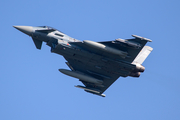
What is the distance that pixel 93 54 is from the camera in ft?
94.2

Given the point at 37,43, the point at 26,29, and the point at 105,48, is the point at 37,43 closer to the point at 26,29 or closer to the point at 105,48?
the point at 26,29

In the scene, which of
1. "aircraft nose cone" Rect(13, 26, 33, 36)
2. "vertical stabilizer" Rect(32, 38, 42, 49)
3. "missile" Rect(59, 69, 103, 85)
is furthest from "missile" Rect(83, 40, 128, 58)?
"aircraft nose cone" Rect(13, 26, 33, 36)

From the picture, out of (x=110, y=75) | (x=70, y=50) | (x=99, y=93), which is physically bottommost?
(x=99, y=93)

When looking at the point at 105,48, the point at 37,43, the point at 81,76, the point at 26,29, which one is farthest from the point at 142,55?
the point at 26,29

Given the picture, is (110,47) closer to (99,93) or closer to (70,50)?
(70,50)

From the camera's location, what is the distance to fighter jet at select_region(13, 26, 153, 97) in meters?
28.0

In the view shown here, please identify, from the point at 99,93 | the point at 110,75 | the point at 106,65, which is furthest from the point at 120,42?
the point at 99,93

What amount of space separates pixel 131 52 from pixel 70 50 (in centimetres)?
571

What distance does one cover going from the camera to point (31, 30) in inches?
1111

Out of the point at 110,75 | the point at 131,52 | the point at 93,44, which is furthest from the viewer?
the point at 110,75

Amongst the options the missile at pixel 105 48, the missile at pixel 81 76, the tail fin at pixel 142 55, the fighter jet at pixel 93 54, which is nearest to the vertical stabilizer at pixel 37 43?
the fighter jet at pixel 93 54

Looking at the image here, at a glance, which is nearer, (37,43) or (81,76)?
(37,43)

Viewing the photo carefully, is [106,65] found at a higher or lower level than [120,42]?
lower

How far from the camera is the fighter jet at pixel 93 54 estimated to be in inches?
1101
